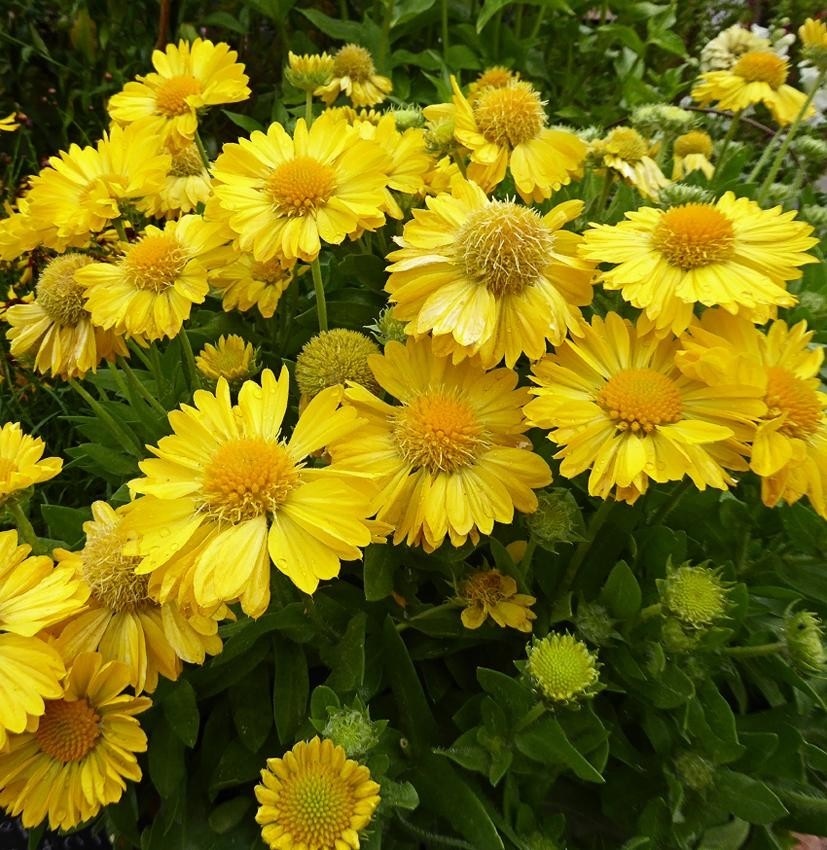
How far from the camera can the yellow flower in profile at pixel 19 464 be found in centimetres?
66

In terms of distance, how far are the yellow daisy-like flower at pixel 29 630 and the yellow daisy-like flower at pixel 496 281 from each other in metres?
0.35

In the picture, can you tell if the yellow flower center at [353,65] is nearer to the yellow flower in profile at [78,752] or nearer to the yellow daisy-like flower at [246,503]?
the yellow daisy-like flower at [246,503]

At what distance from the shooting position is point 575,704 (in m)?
0.63

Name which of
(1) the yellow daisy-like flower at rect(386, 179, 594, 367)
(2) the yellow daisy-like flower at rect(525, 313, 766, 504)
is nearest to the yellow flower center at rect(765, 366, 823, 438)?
(2) the yellow daisy-like flower at rect(525, 313, 766, 504)

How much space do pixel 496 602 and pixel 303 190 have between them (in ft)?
1.49

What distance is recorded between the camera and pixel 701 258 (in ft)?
2.19

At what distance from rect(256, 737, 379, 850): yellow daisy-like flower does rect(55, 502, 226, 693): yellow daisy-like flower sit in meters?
0.12

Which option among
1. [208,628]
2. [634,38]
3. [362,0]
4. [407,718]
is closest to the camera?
[208,628]

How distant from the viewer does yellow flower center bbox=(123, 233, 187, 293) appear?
76 centimetres

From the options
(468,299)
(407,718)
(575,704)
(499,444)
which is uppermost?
(468,299)

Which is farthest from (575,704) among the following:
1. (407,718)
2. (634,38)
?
(634,38)

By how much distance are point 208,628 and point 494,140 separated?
64 centimetres

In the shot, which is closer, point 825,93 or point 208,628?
point 208,628

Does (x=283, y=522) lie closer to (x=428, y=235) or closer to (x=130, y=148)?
(x=428, y=235)
